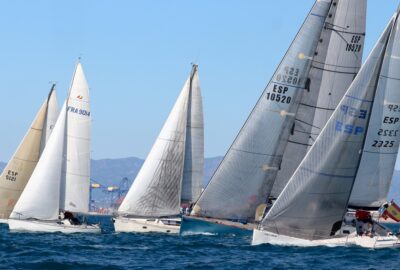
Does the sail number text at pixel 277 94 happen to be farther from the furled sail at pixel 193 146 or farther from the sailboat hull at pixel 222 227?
the furled sail at pixel 193 146

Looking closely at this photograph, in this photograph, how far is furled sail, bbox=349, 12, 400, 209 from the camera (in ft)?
135

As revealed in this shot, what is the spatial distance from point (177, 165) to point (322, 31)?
39.5ft

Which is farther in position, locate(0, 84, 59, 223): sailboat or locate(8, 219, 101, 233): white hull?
locate(0, 84, 59, 223): sailboat

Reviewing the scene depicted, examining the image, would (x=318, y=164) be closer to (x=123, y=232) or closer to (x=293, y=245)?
(x=293, y=245)

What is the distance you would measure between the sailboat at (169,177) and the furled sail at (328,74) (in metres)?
8.06

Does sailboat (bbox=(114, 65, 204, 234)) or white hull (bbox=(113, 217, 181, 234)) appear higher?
sailboat (bbox=(114, 65, 204, 234))

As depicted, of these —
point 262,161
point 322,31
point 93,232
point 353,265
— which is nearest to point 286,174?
point 262,161

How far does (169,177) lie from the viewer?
5544cm

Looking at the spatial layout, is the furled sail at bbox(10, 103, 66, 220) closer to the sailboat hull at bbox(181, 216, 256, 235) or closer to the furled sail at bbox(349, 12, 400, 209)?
the sailboat hull at bbox(181, 216, 256, 235)

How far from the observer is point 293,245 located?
40.8m

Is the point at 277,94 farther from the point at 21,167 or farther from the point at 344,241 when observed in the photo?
the point at 21,167

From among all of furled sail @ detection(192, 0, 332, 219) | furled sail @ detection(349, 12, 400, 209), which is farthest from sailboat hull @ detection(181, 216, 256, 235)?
furled sail @ detection(349, 12, 400, 209)

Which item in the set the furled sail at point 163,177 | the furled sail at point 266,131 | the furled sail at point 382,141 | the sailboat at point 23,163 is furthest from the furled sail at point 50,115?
the furled sail at point 382,141

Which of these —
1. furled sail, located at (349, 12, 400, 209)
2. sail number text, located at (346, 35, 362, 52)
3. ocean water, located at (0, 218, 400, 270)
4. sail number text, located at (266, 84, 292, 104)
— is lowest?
ocean water, located at (0, 218, 400, 270)
